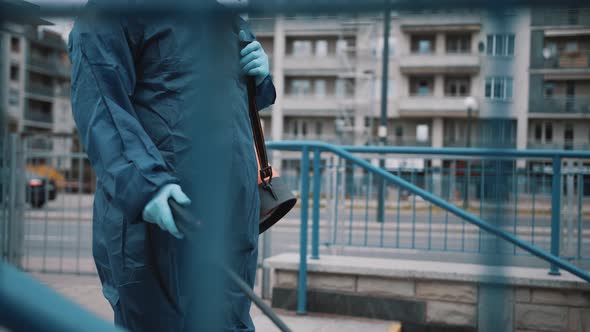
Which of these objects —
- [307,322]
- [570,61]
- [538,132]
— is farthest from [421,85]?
[307,322]

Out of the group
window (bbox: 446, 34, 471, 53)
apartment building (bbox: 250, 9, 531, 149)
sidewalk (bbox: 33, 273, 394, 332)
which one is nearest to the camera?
sidewalk (bbox: 33, 273, 394, 332)

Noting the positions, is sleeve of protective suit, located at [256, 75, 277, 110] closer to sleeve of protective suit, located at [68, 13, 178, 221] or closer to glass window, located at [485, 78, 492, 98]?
sleeve of protective suit, located at [68, 13, 178, 221]

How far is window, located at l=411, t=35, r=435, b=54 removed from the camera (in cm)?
3634

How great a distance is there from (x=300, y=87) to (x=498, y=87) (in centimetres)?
3767

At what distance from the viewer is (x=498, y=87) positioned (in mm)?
751

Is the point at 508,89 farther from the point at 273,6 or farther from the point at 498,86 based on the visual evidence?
the point at 273,6

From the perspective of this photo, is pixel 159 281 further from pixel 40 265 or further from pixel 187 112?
pixel 40 265

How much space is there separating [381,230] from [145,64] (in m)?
3.10

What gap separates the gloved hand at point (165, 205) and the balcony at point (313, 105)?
1397 inches

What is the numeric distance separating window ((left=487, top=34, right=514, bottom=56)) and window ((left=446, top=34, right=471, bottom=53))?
36441mm

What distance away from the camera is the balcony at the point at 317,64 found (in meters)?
36.3

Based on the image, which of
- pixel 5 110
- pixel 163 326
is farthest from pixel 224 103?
pixel 163 326

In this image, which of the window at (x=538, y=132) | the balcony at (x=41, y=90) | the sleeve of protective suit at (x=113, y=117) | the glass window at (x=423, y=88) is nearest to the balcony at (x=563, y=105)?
the window at (x=538, y=132)

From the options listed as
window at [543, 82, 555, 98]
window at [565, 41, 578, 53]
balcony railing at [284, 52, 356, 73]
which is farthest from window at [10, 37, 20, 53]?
window at [565, 41, 578, 53]
